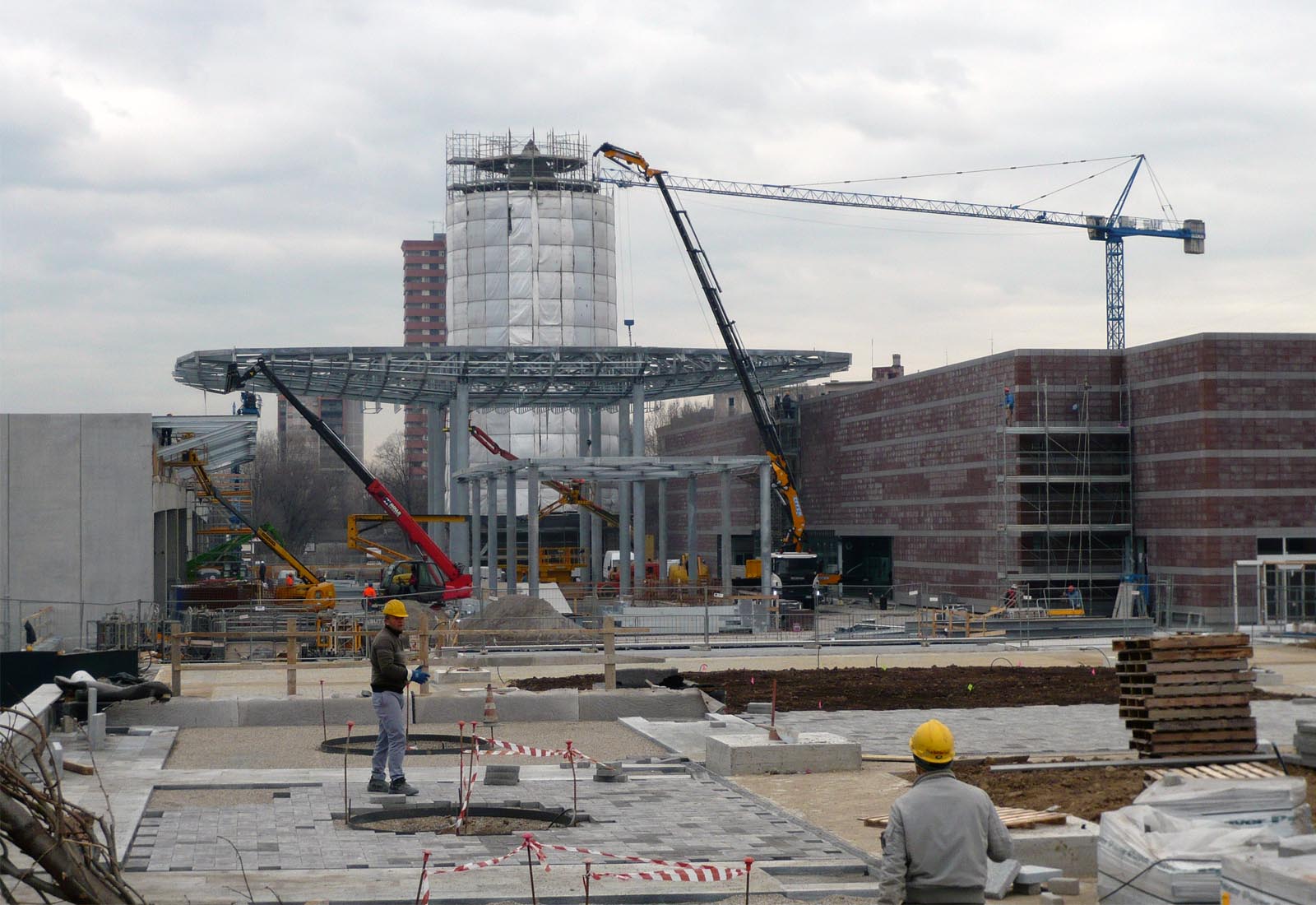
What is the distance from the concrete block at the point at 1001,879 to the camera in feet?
32.1

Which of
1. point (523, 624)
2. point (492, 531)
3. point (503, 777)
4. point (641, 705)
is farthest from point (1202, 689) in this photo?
point (492, 531)

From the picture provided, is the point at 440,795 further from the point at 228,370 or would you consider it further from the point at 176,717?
the point at 228,370

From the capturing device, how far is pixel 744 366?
6059cm

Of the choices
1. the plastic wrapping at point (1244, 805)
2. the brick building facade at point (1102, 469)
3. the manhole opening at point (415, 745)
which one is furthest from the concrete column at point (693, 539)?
the plastic wrapping at point (1244, 805)

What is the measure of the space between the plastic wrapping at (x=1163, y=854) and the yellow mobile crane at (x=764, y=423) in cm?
4323

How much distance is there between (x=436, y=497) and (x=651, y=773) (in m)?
56.0

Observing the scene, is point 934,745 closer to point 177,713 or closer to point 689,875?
point 689,875

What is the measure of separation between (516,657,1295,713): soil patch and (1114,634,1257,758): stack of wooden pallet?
675 centimetres

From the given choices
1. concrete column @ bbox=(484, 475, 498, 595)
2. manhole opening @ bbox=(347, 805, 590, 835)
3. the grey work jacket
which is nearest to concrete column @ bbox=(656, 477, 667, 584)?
concrete column @ bbox=(484, 475, 498, 595)

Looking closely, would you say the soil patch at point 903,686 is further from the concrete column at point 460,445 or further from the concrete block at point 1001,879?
the concrete column at point 460,445

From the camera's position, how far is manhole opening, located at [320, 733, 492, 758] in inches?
738

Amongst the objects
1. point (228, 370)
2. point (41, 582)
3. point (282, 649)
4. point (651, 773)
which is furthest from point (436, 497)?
point (651, 773)

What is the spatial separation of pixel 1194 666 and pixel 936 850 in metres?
9.60

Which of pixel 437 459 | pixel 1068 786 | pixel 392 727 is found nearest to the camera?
pixel 1068 786
